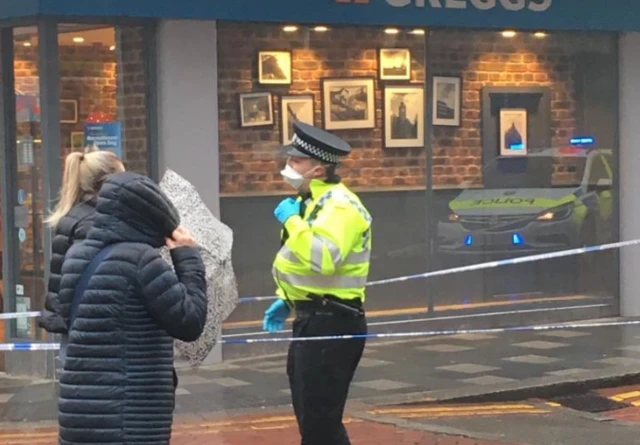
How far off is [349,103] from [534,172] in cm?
224

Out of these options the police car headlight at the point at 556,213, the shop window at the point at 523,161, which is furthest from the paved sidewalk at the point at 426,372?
the police car headlight at the point at 556,213

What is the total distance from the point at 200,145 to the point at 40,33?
1651mm

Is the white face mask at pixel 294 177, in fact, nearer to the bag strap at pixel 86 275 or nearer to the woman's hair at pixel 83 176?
the woman's hair at pixel 83 176

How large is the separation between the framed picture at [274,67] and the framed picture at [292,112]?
176 mm

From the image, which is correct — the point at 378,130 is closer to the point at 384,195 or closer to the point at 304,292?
the point at 384,195

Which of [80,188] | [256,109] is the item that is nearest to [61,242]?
[80,188]

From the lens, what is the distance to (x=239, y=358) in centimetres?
1100

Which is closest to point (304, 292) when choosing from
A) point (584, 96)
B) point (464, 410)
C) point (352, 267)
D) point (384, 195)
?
point (352, 267)

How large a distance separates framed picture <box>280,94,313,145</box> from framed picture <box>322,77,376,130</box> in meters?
0.17

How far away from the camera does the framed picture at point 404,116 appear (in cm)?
1185

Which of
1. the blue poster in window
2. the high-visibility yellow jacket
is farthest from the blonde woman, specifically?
the blue poster in window

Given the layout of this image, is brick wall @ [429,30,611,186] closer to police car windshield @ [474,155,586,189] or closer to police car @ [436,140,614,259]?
police car windshield @ [474,155,586,189]

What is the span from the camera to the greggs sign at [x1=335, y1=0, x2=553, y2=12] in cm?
1132

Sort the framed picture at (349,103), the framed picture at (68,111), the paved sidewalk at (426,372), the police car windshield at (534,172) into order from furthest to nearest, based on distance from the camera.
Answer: the police car windshield at (534,172), the framed picture at (349,103), the framed picture at (68,111), the paved sidewalk at (426,372)
